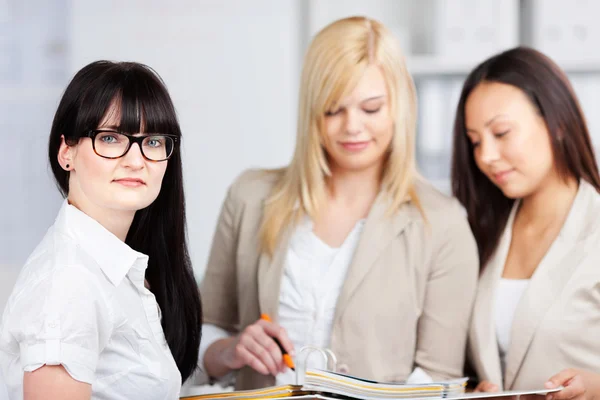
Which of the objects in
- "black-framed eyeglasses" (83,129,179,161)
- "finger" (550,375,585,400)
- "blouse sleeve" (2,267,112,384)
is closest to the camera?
"blouse sleeve" (2,267,112,384)

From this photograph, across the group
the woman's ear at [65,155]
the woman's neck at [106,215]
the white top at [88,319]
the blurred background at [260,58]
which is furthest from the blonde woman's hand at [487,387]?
the blurred background at [260,58]

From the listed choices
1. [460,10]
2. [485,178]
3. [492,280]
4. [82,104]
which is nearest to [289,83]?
[460,10]

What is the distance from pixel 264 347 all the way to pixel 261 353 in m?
0.01

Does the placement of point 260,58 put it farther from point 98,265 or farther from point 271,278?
point 98,265

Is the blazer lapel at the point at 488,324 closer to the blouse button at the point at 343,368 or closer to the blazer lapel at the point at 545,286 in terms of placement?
the blazer lapel at the point at 545,286

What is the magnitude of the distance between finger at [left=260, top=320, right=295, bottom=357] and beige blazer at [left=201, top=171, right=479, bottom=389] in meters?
0.20

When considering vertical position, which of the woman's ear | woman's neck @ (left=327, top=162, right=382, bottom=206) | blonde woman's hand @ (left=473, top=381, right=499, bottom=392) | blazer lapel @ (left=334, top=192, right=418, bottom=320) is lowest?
blonde woman's hand @ (left=473, top=381, right=499, bottom=392)

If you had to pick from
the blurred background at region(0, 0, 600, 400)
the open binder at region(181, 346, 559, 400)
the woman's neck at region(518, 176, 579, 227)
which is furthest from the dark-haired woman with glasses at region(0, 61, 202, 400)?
the blurred background at region(0, 0, 600, 400)

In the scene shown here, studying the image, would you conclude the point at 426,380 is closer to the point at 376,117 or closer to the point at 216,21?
the point at 376,117

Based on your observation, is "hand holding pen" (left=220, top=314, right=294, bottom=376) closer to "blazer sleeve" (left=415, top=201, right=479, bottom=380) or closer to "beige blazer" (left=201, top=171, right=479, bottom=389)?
"beige blazer" (left=201, top=171, right=479, bottom=389)

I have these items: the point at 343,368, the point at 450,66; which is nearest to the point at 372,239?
the point at 343,368

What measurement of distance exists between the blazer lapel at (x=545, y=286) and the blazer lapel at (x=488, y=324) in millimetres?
35

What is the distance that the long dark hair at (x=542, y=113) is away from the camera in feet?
5.58

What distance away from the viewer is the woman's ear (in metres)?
1.00
